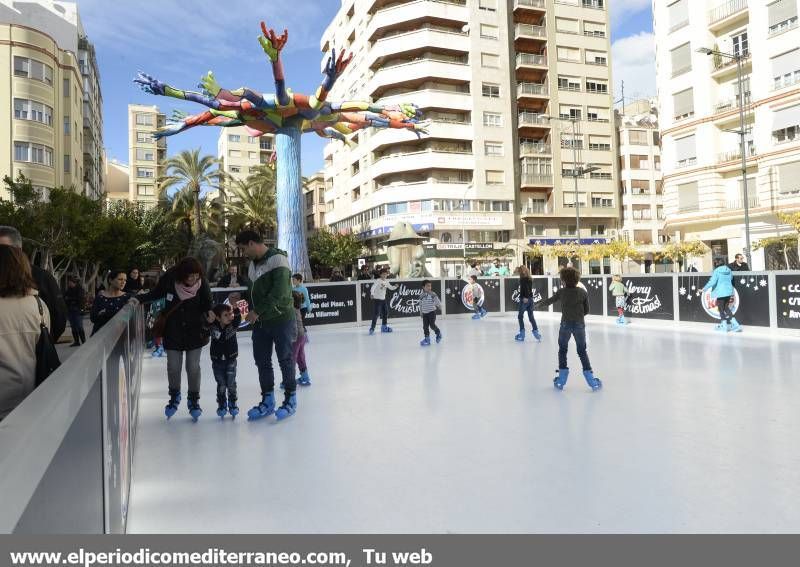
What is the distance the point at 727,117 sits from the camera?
1203 inches

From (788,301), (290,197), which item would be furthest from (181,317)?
(290,197)

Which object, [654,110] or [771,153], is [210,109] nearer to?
[771,153]

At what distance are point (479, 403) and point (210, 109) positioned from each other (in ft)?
62.4

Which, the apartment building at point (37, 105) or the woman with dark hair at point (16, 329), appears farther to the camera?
the apartment building at point (37, 105)

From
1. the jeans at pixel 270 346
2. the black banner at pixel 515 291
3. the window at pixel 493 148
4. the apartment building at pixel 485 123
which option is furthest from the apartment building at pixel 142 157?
the jeans at pixel 270 346

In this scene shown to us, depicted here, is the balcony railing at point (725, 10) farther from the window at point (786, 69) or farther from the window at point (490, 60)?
the window at point (490, 60)

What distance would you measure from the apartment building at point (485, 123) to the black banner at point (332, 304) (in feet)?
76.4

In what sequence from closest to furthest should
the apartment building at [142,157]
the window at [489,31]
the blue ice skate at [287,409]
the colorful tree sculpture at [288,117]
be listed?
the blue ice skate at [287,409], the colorful tree sculpture at [288,117], the window at [489,31], the apartment building at [142,157]

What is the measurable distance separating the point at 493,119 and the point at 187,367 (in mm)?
Answer: 41474

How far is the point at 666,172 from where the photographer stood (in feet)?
111

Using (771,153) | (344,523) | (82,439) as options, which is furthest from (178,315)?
(771,153)

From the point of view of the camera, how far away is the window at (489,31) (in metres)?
43.8

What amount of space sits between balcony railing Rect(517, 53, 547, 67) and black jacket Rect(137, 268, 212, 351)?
1754 inches

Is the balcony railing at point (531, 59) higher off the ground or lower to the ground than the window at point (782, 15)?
higher
